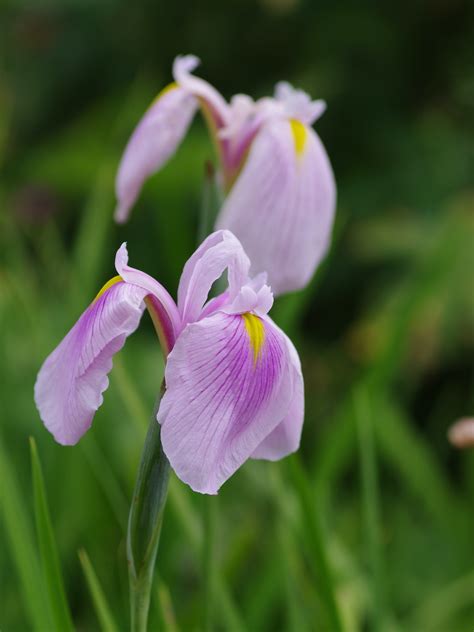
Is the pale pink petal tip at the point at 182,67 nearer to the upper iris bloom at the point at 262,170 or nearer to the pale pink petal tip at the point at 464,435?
the upper iris bloom at the point at 262,170

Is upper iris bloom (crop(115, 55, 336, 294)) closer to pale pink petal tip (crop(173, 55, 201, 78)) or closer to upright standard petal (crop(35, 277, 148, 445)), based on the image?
pale pink petal tip (crop(173, 55, 201, 78))

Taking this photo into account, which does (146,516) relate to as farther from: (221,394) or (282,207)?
(282,207)

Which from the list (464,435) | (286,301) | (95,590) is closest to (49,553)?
(95,590)

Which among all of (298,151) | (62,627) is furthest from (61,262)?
(62,627)

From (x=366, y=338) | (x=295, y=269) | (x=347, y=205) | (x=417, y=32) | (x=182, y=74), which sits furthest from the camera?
(x=417, y=32)

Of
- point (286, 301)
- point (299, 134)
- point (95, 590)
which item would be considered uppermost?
point (299, 134)

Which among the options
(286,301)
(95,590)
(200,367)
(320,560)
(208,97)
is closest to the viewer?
(200,367)

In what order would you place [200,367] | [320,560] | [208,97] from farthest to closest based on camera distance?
1. [208,97]
2. [320,560]
3. [200,367]

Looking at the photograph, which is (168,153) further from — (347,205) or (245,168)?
(347,205)
